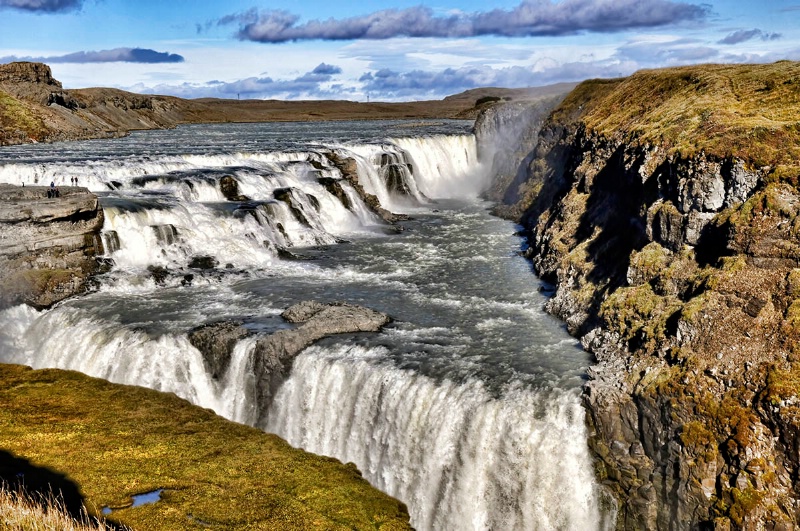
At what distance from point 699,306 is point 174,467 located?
14311mm

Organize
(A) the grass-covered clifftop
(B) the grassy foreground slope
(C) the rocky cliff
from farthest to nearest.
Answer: (A) the grass-covered clifftop
(B) the grassy foreground slope
(C) the rocky cliff

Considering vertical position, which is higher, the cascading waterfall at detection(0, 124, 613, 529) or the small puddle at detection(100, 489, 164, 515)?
the cascading waterfall at detection(0, 124, 613, 529)

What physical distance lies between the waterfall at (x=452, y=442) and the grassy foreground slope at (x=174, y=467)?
81 cm

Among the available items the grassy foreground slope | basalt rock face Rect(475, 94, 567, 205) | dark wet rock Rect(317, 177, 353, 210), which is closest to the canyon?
the grassy foreground slope

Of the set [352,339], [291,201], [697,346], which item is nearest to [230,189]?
[291,201]

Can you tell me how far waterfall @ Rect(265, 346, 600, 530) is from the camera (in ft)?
52.6

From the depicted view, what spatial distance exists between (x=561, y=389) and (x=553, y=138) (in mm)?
30276

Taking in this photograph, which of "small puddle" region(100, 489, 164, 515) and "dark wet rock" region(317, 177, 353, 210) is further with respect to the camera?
"dark wet rock" region(317, 177, 353, 210)

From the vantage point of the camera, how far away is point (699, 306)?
55.8 ft

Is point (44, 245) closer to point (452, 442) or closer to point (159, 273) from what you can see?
point (159, 273)

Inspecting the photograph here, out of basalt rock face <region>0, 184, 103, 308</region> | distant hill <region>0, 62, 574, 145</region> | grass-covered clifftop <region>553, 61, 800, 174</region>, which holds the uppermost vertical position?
distant hill <region>0, 62, 574, 145</region>

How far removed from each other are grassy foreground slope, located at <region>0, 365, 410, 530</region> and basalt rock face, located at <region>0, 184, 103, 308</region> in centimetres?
813

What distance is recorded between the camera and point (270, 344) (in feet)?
70.4

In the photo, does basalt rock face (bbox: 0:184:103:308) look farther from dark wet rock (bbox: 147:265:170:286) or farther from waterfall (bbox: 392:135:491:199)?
waterfall (bbox: 392:135:491:199)
